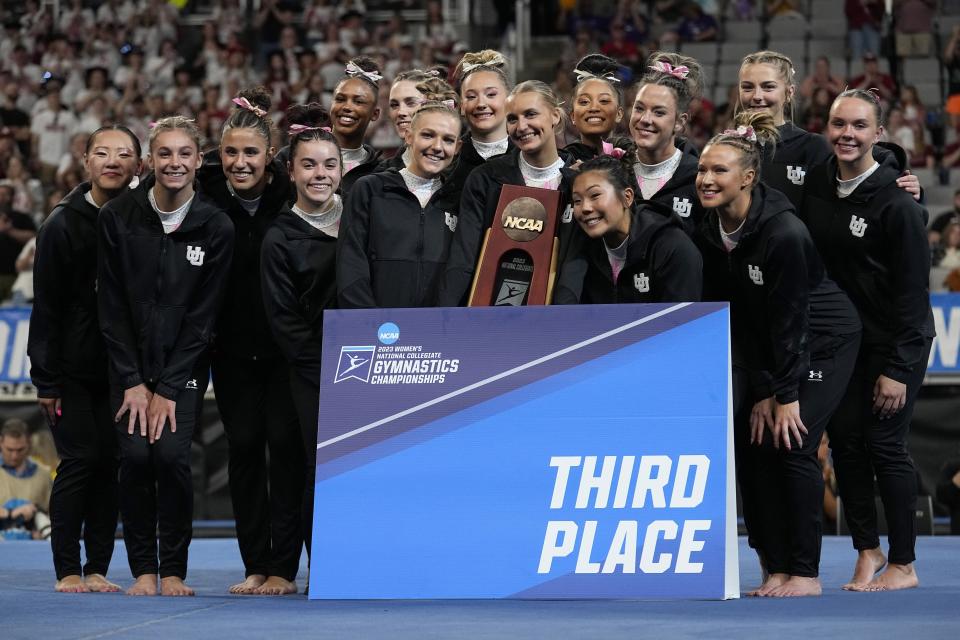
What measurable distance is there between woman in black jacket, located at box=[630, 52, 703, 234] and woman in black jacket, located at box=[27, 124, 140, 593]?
2.06 metres

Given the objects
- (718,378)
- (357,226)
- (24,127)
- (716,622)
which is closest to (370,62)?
(357,226)

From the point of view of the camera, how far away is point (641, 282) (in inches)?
210

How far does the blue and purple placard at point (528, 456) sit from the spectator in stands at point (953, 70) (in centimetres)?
1039

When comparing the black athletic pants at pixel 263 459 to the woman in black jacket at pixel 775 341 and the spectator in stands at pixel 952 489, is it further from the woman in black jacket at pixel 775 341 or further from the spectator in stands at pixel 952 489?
the spectator in stands at pixel 952 489

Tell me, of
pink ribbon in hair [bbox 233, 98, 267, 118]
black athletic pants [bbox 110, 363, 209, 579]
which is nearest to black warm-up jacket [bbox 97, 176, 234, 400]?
black athletic pants [bbox 110, 363, 209, 579]

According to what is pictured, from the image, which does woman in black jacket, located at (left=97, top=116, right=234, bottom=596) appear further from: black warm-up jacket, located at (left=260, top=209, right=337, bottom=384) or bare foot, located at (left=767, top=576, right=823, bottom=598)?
bare foot, located at (left=767, top=576, right=823, bottom=598)

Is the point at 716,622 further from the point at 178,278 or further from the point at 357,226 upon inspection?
the point at 178,278

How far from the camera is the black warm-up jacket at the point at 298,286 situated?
18.5 ft

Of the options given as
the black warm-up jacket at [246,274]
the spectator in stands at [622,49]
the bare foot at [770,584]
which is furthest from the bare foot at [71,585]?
the spectator in stands at [622,49]

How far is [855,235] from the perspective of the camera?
576 centimetres

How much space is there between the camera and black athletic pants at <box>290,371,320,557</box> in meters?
5.57

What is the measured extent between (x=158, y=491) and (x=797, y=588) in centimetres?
244

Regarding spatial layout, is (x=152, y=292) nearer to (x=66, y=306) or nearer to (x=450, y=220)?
(x=66, y=306)

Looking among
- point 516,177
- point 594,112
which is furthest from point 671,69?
point 516,177
